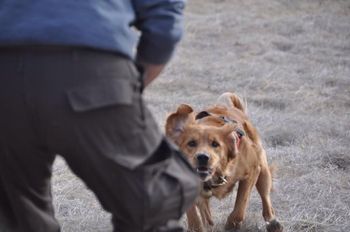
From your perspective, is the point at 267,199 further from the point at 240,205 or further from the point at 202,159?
the point at 202,159

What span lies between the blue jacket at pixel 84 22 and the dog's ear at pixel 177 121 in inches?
77.4

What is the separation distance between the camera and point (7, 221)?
8.38 feet

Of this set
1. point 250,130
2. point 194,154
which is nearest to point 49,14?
point 194,154

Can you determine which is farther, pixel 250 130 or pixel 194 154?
pixel 250 130

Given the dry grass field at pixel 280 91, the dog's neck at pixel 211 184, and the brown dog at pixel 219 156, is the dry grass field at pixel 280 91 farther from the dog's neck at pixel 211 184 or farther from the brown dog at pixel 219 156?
the dog's neck at pixel 211 184

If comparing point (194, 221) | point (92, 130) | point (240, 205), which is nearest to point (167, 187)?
point (92, 130)

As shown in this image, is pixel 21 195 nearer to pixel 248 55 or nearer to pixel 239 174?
pixel 239 174

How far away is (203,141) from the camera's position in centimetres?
426

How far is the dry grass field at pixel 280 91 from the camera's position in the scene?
4828 millimetres

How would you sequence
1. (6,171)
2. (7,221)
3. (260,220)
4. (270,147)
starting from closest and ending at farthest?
(6,171)
(7,221)
(260,220)
(270,147)

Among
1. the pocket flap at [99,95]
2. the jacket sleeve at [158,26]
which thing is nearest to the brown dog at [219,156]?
the jacket sleeve at [158,26]

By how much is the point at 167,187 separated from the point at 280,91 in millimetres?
6611

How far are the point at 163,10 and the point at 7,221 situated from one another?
0.95 m

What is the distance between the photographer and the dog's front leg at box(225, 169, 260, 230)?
4430 mm
